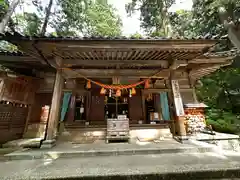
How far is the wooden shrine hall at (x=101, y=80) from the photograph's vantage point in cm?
407

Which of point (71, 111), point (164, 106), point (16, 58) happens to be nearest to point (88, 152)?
point (71, 111)

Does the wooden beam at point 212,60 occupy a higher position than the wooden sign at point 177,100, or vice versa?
the wooden beam at point 212,60

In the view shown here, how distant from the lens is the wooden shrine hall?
13.4 ft

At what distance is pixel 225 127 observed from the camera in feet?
23.4

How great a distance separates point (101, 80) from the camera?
6926 mm

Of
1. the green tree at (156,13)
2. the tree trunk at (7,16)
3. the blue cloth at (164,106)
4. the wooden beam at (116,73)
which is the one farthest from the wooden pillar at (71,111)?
the green tree at (156,13)

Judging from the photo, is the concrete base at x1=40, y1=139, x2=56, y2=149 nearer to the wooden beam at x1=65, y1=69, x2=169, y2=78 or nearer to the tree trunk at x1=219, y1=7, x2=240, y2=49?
the wooden beam at x1=65, y1=69, x2=169, y2=78

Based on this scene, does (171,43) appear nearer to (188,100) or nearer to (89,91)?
(188,100)

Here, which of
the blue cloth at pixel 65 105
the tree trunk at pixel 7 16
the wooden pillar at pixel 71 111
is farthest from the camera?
the tree trunk at pixel 7 16

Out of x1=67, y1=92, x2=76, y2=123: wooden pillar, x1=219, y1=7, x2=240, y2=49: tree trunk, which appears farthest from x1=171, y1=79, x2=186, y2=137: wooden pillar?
x1=219, y1=7, x2=240, y2=49: tree trunk

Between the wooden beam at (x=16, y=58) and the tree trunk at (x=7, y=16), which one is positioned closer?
the wooden beam at (x=16, y=58)

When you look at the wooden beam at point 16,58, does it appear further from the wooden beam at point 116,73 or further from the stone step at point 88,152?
the stone step at point 88,152

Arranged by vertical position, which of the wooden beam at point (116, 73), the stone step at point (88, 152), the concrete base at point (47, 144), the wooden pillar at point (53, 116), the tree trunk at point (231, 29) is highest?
the tree trunk at point (231, 29)

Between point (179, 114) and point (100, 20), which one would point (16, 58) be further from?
point (100, 20)
